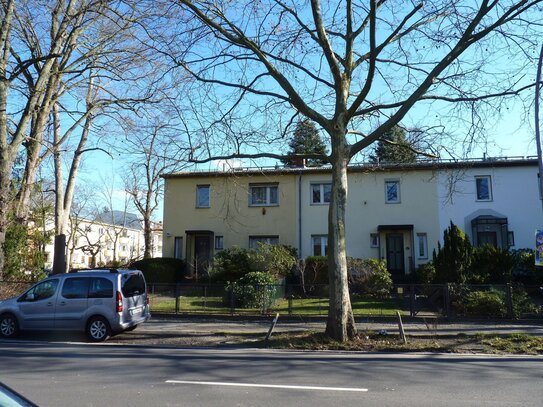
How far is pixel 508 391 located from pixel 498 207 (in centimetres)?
2082

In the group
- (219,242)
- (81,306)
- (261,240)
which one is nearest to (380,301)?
(81,306)

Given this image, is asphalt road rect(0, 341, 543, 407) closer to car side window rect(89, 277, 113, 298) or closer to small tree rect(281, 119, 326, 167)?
car side window rect(89, 277, 113, 298)

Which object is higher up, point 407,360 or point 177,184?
point 177,184

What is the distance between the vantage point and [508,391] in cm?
717

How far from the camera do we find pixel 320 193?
2853 cm

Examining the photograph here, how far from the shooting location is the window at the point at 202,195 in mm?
29812

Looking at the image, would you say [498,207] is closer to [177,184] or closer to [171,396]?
[177,184]

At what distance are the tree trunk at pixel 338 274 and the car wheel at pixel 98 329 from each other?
5740 millimetres

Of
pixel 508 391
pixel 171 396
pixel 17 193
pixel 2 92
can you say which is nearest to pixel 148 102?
pixel 2 92

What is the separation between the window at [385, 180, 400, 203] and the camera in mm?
27458

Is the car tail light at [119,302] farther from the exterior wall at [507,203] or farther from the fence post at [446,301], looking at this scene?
the exterior wall at [507,203]

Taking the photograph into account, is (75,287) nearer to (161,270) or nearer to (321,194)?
(161,270)

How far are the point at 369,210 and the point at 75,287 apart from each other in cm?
1801

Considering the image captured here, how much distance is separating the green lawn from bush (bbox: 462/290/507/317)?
6.55ft
